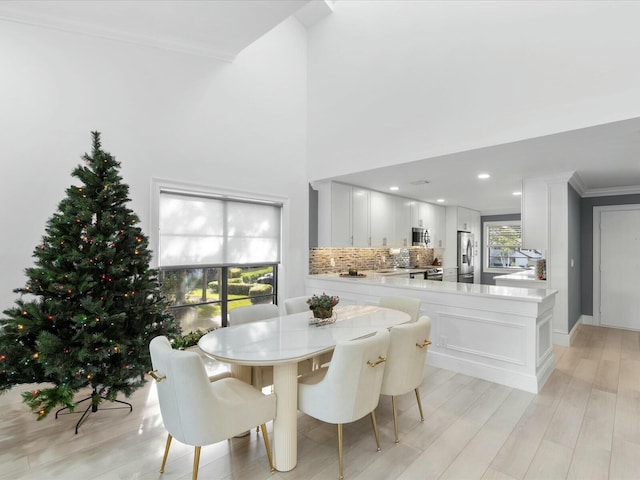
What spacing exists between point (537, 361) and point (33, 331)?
4.26m

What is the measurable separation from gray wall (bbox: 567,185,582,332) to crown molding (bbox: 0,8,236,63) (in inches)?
208

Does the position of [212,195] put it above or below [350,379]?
above

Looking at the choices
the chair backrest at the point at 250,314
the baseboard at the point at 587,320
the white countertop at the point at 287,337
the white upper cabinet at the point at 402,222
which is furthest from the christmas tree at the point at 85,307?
the baseboard at the point at 587,320

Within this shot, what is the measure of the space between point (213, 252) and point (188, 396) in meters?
2.66

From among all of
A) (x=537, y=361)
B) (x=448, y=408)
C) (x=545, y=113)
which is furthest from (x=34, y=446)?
(x=545, y=113)

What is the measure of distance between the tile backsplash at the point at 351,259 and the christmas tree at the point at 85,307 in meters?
3.03

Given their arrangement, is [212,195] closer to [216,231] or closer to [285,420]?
[216,231]

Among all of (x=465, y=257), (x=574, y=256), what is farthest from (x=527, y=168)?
(x=465, y=257)

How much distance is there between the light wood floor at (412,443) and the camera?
2.04 meters

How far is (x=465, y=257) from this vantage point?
8328 mm

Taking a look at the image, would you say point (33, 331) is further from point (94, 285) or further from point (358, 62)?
point (358, 62)

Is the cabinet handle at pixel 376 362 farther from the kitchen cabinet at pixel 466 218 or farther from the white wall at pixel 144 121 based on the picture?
the kitchen cabinet at pixel 466 218

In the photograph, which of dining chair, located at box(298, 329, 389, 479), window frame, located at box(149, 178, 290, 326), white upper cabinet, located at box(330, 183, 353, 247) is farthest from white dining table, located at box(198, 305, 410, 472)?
white upper cabinet, located at box(330, 183, 353, 247)

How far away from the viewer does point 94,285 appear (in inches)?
97.4
